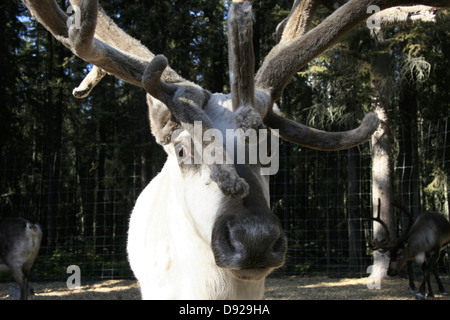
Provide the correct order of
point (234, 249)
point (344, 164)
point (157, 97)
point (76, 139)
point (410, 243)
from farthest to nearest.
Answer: point (344, 164), point (76, 139), point (410, 243), point (157, 97), point (234, 249)

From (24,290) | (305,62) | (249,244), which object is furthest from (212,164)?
(24,290)

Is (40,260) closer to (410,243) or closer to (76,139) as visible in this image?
(76,139)

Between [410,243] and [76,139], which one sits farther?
[76,139]

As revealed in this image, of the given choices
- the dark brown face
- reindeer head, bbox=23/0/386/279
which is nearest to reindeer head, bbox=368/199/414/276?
reindeer head, bbox=23/0/386/279

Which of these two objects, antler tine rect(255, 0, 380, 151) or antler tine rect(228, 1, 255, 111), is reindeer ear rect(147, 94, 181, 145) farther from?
antler tine rect(255, 0, 380, 151)

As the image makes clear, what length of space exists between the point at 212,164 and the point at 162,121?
2.00ft

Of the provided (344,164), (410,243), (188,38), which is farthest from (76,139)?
(410,243)

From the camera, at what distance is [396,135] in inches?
492

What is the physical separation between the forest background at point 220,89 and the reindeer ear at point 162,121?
7.56 m

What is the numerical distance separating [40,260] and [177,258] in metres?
11.4

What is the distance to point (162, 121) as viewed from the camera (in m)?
2.53

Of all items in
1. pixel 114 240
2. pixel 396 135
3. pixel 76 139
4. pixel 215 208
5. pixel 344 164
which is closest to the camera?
pixel 215 208

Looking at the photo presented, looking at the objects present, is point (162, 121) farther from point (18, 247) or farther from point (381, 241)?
point (381, 241)

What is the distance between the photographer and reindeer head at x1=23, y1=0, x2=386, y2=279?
182 centimetres
